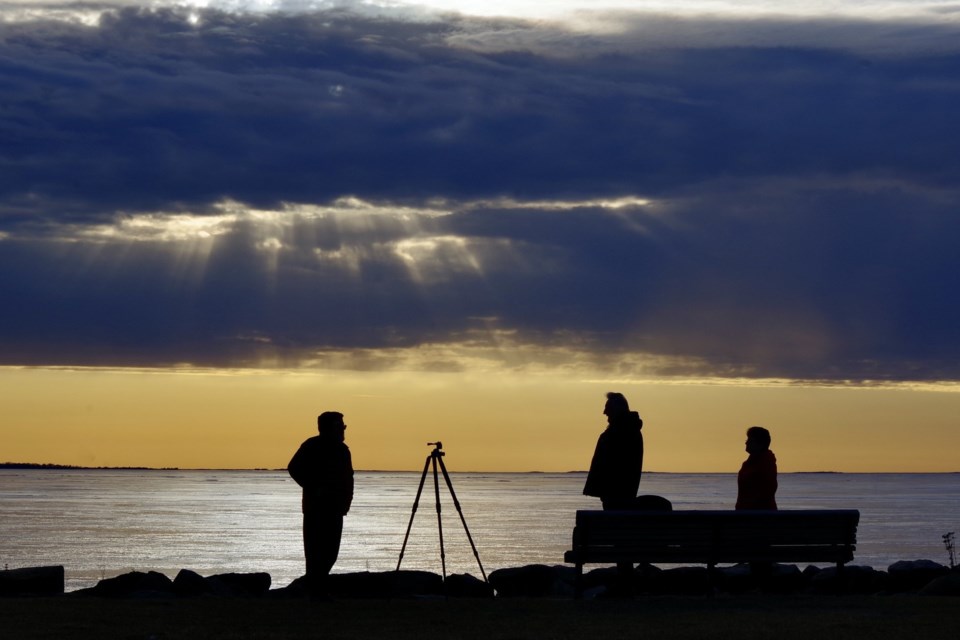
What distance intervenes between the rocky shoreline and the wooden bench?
0.92 metres

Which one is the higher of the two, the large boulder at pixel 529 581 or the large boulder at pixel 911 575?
the large boulder at pixel 529 581

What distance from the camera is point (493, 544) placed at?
161ft

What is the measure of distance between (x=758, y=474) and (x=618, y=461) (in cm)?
218

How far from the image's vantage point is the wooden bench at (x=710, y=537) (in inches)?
583

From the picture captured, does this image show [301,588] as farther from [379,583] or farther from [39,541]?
[39,541]

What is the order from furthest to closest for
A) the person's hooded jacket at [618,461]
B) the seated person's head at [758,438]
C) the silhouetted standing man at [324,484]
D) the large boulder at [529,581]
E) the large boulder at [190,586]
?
Result: the large boulder at [529,581], the large boulder at [190,586], the seated person's head at [758,438], the person's hooded jacket at [618,461], the silhouetted standing man at [324,484]

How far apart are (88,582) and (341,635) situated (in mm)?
21767

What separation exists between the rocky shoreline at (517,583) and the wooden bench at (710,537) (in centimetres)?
92

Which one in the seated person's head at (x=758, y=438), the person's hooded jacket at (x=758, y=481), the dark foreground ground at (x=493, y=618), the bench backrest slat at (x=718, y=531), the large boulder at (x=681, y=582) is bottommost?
the dark foreground ground at (x=493, y=618)

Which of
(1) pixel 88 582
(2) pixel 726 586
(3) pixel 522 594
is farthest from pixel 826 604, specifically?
(1) pixel 88 582

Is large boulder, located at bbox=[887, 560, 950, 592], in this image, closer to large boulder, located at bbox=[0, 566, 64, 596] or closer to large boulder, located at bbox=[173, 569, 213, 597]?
large boulder, located at bbox=[173, 569, 213, 597]

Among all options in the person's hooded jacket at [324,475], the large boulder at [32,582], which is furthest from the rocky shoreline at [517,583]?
the person's hooded jacket at [324,475]

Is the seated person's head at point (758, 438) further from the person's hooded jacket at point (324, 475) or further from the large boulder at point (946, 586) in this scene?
the person's hooded jacket at point (324, 475)

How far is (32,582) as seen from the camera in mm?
17031
